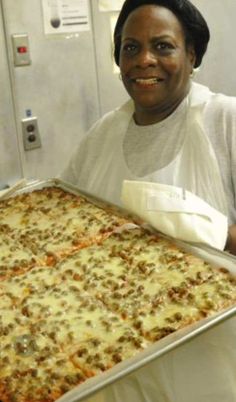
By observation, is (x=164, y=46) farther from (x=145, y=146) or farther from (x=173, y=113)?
(x=145, y=146)

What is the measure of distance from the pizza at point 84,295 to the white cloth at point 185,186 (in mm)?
106

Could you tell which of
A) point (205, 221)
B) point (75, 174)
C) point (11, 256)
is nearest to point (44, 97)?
point (75, 174)

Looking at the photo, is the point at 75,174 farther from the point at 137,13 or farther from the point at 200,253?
the point at 200,253

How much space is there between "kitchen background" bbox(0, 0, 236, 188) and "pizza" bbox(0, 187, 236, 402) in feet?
3.16

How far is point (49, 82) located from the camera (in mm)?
2660

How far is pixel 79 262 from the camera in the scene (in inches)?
57.3

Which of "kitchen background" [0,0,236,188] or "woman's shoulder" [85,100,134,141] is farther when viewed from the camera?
"kitchen background" [0,0,236,188]

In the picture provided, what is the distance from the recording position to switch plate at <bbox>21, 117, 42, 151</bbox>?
2625 millimetres

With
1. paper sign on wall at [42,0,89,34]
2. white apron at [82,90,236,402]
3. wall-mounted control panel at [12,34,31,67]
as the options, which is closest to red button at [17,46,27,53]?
wall-mounted control panel at [12,34,31,67]

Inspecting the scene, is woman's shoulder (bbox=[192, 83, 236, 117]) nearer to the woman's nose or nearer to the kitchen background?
the woman's nose

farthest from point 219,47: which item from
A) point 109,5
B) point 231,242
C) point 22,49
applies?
point 231,242

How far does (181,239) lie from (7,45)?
1.52 meters

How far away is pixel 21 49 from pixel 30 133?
1.37 feet

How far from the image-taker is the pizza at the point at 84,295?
106 cm
